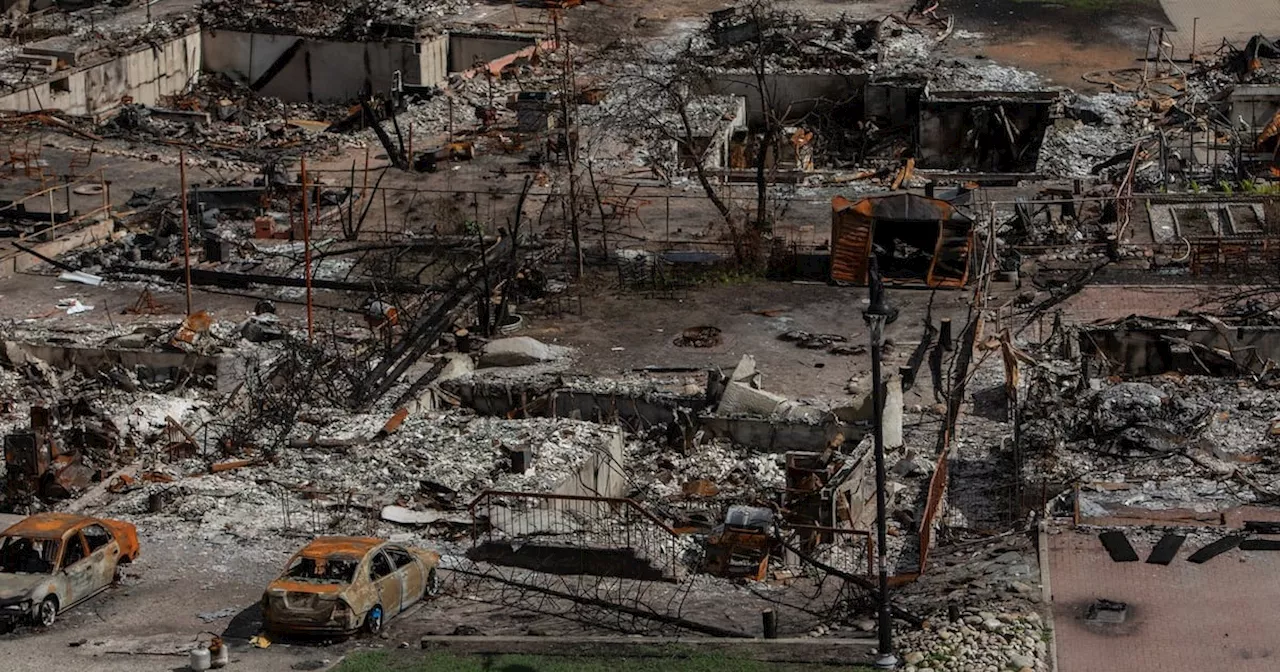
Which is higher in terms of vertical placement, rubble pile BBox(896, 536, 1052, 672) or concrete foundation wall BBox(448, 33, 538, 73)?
rubble pile BBox(896, 536, 1052, 672)

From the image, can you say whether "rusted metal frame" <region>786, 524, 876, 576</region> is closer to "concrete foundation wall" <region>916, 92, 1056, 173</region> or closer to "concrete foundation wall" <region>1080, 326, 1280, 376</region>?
"concrete foundation wall" <region>1080, 326, 1280, 376</region>

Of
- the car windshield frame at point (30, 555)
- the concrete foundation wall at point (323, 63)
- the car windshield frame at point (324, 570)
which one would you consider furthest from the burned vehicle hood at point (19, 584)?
the concrete foundation wall at point (323, 63)

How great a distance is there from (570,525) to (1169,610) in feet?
26.9

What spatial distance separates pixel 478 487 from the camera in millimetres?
30766

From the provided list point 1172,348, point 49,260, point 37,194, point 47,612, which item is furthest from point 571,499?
point 37,194

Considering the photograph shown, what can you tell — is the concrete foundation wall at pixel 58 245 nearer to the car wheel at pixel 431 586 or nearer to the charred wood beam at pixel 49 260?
the charred wood beam at pixel 49 260

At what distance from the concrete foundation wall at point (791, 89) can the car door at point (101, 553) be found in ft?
102

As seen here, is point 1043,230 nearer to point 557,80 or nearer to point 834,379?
point 834,379

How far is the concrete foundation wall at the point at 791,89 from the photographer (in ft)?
185

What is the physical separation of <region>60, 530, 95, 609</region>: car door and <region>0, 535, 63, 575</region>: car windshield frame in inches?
5.0

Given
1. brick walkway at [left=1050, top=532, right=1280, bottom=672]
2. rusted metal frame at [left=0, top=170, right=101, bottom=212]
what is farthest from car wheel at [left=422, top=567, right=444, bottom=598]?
rusted metal frame at [left=0, top=170, right=101, bottom=212]

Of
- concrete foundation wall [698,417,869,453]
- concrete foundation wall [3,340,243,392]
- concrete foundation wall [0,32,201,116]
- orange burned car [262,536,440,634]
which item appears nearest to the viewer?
orange burned car [262,536,440,634]

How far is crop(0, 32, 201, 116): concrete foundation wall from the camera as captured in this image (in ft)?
181

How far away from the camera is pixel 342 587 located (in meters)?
25.2
